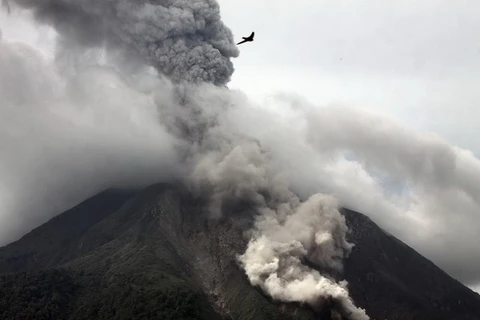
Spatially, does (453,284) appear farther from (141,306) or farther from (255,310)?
(141,306)

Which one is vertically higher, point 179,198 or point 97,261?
point 179,198

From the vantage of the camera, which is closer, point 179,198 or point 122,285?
point 122,285

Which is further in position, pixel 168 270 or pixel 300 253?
pixel 300 253

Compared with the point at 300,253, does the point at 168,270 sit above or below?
below

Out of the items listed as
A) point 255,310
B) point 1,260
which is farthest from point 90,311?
point 1,260

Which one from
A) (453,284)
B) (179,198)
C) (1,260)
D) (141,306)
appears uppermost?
(453,284)

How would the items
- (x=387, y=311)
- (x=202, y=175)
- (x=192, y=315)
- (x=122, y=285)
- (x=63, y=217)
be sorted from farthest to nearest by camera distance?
(x=63, y=217) < (x=202, y=175) < (x=387, y=311) < (x=122, y=285) < (x=192, y=315)

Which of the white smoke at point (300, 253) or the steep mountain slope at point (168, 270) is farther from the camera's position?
the white smoke at point (300, 253)

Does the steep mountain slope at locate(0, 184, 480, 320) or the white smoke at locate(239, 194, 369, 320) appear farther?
the white smoke at locate(239, 194, 369, 320)
